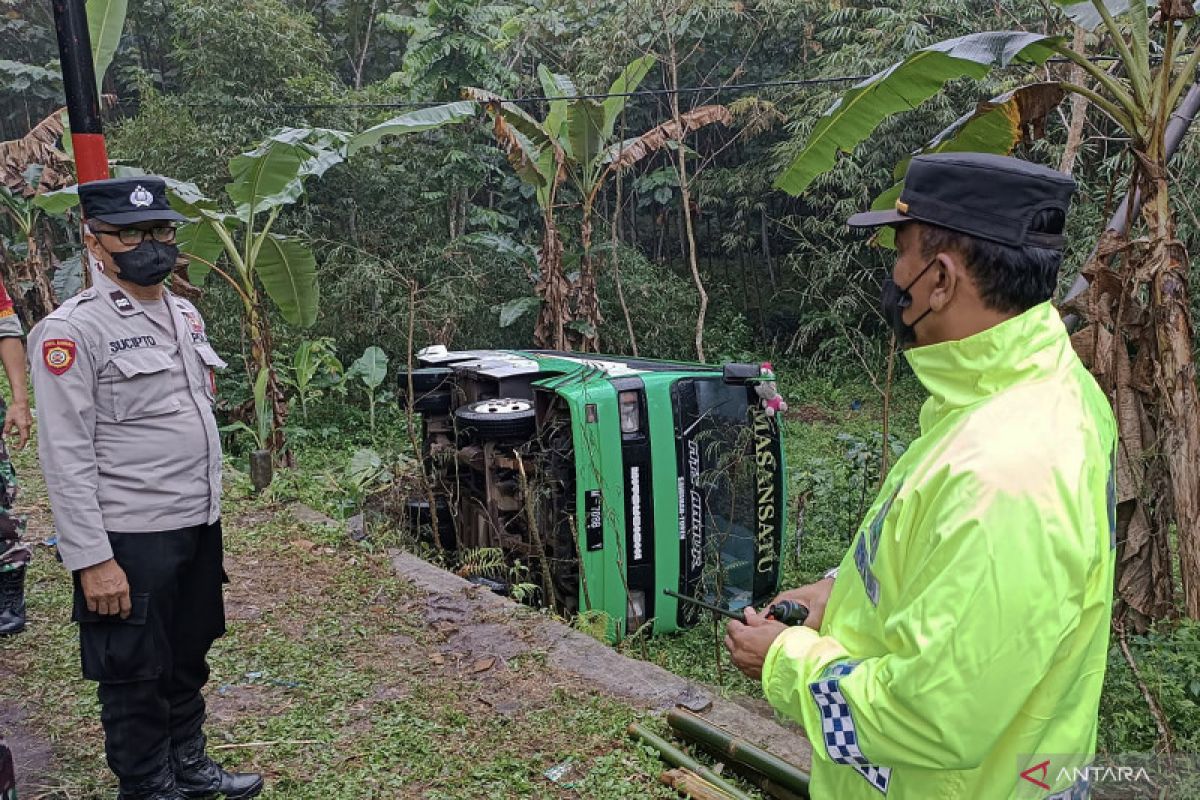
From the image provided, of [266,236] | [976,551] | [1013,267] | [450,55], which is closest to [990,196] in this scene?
[1013,267]

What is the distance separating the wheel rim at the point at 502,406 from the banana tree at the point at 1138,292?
2566 mm

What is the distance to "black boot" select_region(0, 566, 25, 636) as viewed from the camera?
4.41 metres

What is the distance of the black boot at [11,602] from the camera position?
174 inches

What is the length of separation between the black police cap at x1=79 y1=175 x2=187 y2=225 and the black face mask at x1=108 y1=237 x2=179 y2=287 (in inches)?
3.3

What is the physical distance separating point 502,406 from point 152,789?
10.2 feet

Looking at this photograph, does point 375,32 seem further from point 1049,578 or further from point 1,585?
point 1049,578

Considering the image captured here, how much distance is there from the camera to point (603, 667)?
4.02m

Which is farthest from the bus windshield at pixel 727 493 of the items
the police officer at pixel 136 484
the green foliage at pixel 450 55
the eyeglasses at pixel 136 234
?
the green foliage at pixel 450 55

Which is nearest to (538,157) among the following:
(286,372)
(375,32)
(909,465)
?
(286,372)

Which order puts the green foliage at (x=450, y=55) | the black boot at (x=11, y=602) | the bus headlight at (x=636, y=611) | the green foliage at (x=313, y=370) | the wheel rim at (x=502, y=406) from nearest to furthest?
the black boot at (x=11, y=602), the bus headlight at (x=636, y=611), the wheel rim at (x=502, y=406), the green foliage at (x=313, y=370), the green foliage at (x=450, y=55)

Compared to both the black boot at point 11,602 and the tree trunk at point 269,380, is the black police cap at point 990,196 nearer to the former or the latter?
the black boot at point 11,602

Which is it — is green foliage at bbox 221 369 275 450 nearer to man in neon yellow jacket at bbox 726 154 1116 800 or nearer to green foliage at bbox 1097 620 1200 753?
green foliage at bbox 1097 620 1200 753

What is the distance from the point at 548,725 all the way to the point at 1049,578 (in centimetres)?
259

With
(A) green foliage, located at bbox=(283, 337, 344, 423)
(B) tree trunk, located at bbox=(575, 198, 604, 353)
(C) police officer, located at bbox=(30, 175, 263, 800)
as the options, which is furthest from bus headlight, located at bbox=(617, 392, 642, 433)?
(B) tree trunk, located at bbox=(575, 198, 604, 353)
